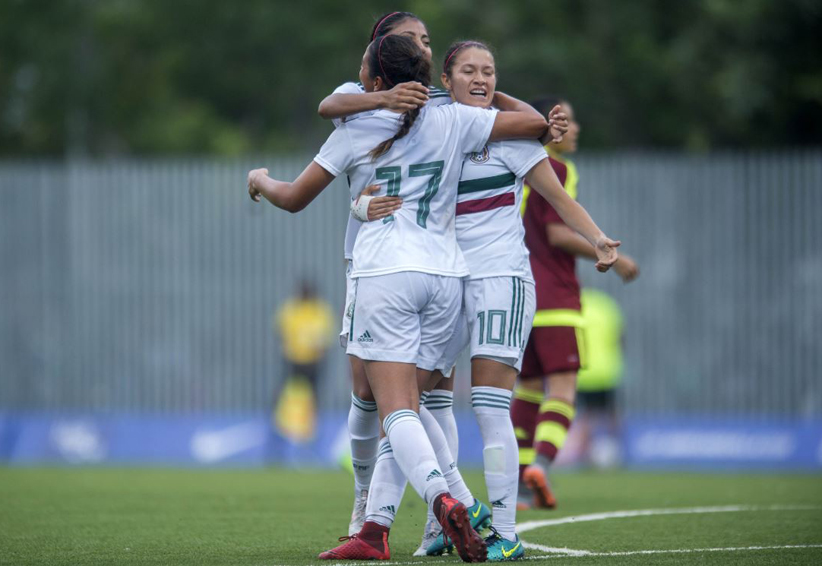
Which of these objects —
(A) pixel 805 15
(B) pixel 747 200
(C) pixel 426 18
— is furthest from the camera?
(C) pixel 426 18

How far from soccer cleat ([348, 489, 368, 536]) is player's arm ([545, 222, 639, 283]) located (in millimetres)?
2479

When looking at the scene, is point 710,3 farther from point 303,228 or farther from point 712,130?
point 303,228

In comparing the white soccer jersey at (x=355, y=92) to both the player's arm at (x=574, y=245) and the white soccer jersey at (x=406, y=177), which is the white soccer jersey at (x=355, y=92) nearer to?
the white soccer jersey at (x=406, y=177)

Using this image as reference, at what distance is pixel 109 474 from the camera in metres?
12.3

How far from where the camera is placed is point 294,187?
18.1 feet

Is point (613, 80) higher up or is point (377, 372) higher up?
point (613, 80)

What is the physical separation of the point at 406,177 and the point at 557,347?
9.03 feet

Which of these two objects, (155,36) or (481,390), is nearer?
(481,390)

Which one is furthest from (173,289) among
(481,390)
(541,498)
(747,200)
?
(481,390)

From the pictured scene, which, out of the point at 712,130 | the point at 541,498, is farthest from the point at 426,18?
the point at 541,498

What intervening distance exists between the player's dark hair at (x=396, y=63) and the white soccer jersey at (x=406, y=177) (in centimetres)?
6

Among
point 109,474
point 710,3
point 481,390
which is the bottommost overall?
point 109,474

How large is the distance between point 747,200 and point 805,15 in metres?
3.08

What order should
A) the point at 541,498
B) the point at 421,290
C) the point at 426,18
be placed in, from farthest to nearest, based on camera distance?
the point at 426,18
the point at 541,498
the point at 421,290
